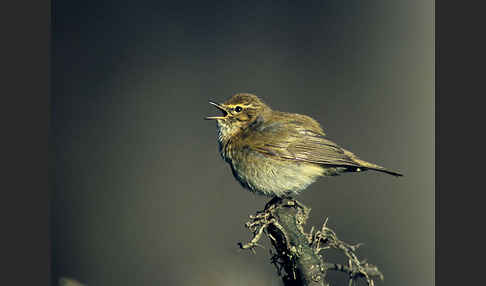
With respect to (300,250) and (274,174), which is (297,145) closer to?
(274,174)

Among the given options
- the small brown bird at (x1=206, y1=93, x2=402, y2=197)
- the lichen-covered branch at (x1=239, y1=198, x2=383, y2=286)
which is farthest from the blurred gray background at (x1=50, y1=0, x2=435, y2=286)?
the lichen-covered branch at (x1=239, y1=198, x2=383, y2=286)

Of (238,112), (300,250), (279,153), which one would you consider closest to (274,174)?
(279,153)

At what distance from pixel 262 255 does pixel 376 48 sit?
76.8 inches

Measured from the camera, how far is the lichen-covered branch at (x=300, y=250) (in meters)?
2.23

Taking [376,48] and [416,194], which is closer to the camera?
[416,194]

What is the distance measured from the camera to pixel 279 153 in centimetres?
295

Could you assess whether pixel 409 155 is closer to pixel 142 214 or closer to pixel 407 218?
pixel 407 218

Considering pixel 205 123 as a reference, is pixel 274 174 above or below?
below

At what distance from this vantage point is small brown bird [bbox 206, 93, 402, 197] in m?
2.92

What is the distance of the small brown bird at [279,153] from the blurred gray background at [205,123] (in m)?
0.79

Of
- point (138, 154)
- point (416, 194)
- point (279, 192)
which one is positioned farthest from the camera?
point (138, 154)

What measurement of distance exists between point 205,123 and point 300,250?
2.30 m

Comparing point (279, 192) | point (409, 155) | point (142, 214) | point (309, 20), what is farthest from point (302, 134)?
point (142, 214)

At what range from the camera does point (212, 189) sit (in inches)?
161
